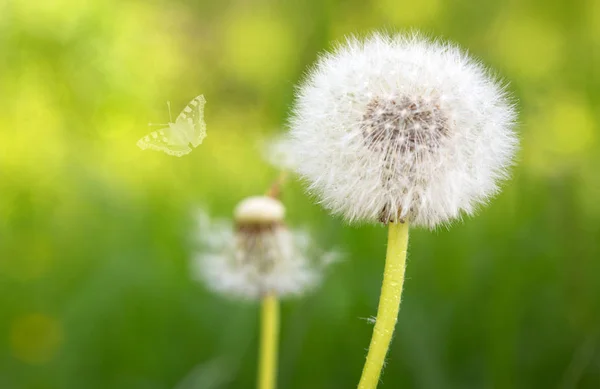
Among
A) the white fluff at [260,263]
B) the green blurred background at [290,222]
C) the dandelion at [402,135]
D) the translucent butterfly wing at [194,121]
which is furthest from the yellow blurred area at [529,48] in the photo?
the translucent butterfly wing at [194,121]

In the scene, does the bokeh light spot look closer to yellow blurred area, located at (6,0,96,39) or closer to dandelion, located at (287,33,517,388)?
yellow blurred area, located at (6,0,96,39)

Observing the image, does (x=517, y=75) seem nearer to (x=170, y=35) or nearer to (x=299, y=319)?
(x=299, y=319)

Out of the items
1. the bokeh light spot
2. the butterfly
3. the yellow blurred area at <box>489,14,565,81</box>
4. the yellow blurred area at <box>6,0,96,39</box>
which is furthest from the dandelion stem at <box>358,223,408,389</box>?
the yellow blurred area at <box>6,0,96,39</box>

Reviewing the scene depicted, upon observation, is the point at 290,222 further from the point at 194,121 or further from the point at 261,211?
the point at 194,121

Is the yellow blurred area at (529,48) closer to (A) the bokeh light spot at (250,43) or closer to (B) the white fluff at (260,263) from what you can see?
(A) the bokeh light spot at (250,43)

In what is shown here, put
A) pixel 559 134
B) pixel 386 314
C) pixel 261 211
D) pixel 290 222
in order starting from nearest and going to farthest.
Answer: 1. pixel 386 314
2. pixel 261 211
3. pixel 290 222
4. pixel 559 134

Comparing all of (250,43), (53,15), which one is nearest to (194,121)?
(250,43)
